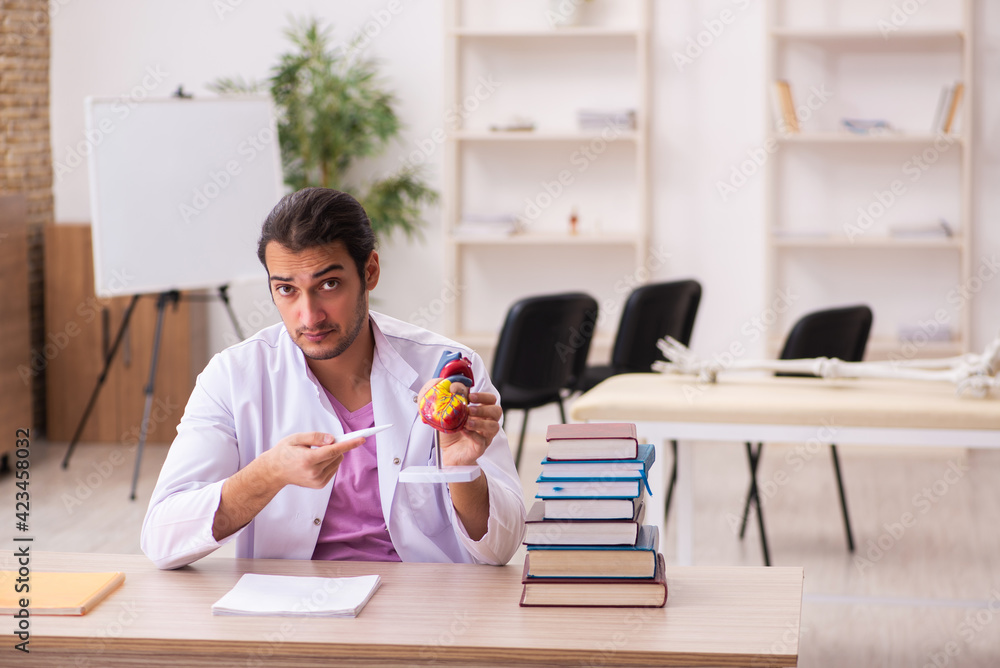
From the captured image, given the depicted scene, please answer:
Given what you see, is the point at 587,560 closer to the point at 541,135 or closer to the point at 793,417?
the point at 793,417

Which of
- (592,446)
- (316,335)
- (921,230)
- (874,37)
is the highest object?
(874,37)

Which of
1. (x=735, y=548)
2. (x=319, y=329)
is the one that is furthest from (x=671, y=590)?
(x=735, y=548)

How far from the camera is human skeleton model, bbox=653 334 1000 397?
2764 millimetres

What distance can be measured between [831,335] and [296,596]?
8.52 ft

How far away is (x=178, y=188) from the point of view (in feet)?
14.2

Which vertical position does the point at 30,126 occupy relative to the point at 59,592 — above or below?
above

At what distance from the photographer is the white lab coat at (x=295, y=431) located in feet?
5.57

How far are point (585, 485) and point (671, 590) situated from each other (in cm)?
19

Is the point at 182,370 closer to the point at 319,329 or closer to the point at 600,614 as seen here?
the point at 319,329

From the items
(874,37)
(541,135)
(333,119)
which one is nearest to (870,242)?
(874,37)

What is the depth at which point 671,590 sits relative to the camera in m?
1.53

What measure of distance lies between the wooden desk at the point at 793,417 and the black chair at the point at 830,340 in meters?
0.69

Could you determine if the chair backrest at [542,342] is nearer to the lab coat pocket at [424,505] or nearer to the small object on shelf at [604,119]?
the small object on shelf at [604,119]

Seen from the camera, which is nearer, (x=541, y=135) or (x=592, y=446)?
(x=592, y=446)
